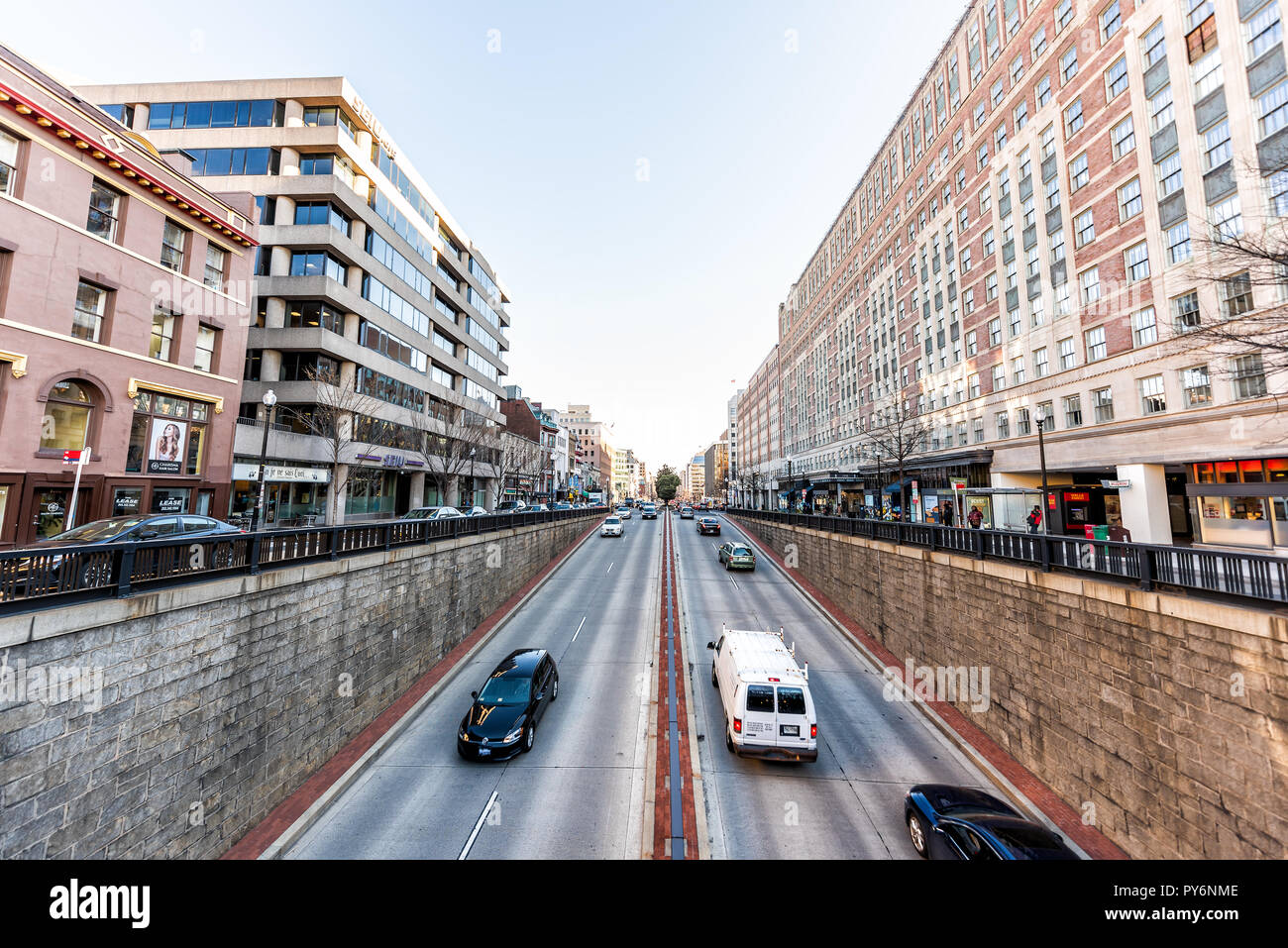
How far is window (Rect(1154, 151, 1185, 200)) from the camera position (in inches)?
866

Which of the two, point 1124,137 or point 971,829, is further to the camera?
point 1124,137

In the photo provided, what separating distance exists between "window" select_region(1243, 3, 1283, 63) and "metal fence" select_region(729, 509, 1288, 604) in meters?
22.9

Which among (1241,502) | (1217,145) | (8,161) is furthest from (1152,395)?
(8,161)

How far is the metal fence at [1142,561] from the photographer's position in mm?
8109

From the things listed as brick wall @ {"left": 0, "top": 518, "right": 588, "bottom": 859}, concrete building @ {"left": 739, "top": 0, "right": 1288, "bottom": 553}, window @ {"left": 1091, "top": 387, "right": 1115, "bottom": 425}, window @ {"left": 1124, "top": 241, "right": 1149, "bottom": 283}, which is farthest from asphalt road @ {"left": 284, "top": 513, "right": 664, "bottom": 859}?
window @ {"left": 1124, "top": 241, "right": 1149, "bottom": 283}

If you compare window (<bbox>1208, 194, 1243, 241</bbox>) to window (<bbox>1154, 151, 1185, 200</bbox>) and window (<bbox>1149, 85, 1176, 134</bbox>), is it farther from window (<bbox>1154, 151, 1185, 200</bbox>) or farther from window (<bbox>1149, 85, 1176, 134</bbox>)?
window (<bbox>1149, 85, 1176, 134</bbox>)

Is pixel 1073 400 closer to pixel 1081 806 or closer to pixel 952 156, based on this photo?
pixel 952 156

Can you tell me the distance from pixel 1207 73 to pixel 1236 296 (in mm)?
9856

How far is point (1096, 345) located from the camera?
2653cm

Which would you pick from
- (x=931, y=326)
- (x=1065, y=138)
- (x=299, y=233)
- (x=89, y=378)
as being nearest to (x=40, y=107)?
(x=89, y=378)

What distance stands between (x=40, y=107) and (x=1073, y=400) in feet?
154

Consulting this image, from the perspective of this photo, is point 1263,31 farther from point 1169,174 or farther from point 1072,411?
point 1072,411

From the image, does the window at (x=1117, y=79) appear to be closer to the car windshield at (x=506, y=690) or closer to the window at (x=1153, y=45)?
the window at (x=1153, y=45)
